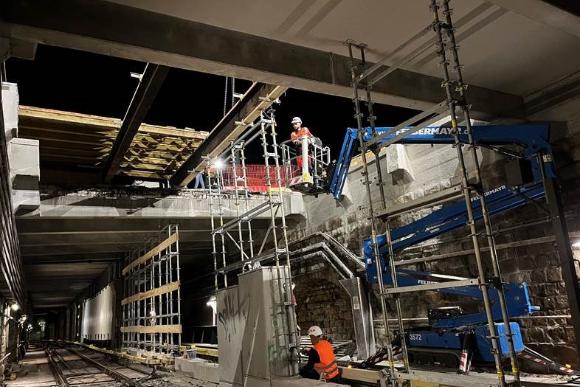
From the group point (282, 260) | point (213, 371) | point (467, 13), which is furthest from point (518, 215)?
point (282, 260)

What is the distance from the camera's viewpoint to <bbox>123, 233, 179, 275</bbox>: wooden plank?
1278 centimetres

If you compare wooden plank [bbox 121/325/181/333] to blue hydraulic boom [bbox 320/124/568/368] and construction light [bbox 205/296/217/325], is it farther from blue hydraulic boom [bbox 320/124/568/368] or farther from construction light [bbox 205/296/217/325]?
blue hydraulic boom [bbox 320/124/568/368]

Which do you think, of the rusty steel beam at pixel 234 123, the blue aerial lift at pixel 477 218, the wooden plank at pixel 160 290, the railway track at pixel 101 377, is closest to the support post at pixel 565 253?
the blue aerial lift at pixel 477 218

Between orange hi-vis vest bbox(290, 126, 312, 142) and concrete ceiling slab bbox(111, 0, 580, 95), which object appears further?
orange hi-vis vest bbox(290, 126, 312, 142)

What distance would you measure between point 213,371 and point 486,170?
7.04 m

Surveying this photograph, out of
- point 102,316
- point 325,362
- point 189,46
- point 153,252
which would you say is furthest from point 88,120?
point 102,316

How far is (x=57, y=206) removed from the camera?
1200 centimetres

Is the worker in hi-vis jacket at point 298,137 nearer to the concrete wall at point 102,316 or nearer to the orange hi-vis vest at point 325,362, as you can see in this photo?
the orange hi-vis vest at point 325,362

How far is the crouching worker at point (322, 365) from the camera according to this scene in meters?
7.12

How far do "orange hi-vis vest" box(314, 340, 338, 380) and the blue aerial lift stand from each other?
1.15m

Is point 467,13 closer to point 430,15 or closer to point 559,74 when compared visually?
point 430,15

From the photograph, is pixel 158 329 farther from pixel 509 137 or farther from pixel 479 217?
pixel 509 137

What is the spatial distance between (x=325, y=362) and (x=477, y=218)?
358cm

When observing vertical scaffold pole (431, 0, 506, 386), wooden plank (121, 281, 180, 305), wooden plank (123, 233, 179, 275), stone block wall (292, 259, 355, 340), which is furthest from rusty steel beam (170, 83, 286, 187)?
stone block wall (292, 259, 355, 340)
